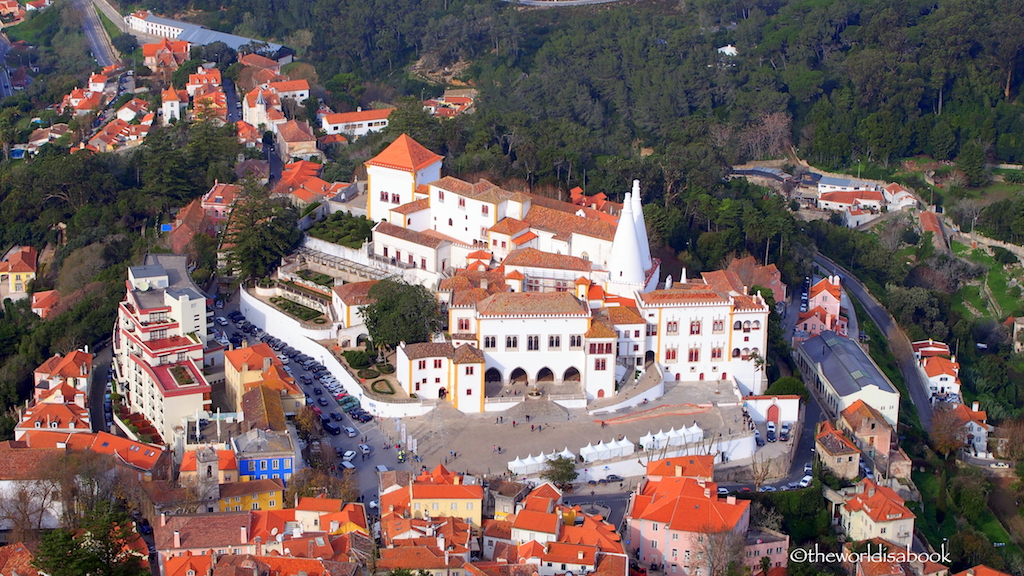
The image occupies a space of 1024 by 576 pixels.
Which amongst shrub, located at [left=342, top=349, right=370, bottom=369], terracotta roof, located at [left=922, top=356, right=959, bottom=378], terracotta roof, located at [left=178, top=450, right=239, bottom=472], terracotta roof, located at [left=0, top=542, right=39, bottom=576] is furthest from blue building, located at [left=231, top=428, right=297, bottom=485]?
terracotta roof, located at [left=922, top=356, right=959, bottom=378]

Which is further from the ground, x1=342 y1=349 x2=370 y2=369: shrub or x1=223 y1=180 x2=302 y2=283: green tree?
x1=223 y1=180 x2=302 y2=283: green tree

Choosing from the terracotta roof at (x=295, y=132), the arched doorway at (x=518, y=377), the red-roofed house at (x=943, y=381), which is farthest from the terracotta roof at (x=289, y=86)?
the red-roofed house at (x=943, y=381)

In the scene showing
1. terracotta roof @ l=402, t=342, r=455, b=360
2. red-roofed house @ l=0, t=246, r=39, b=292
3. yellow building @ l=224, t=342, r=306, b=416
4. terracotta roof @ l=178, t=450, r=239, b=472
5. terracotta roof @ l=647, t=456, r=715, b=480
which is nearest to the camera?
terracotta roof @ l=178, t=450, r=239, b=472

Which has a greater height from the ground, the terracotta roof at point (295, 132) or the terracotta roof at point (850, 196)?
the terracotta roof at point (295, 132)

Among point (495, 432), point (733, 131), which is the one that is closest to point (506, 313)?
point (495, 432)

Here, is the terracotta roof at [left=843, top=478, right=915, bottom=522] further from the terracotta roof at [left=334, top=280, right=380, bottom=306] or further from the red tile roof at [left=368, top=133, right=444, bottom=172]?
the red tile roof at [left=368, top=133, right=444, bottom=172]

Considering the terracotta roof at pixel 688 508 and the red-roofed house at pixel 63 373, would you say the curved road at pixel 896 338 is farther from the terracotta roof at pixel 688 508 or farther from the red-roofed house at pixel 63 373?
the red-roofed house at pixel 63 373

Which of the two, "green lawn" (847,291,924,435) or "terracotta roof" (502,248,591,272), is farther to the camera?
"green lawn" (847,291,924,435)
